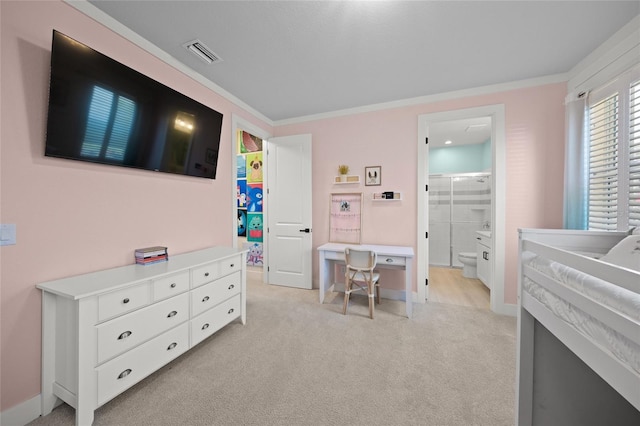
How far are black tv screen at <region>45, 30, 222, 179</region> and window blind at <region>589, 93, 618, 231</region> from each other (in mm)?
3650

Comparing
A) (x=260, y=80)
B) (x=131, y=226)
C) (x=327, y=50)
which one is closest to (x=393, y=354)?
(x=131, y=226)

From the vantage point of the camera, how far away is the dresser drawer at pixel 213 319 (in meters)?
1.90

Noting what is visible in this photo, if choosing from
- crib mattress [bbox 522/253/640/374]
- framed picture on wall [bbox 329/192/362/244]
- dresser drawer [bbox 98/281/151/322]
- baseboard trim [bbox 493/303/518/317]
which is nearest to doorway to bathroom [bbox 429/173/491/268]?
baseboard trim [bbox 493/303/518/317]

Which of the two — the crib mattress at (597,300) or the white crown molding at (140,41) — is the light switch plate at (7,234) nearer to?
the white crown molding at (140,41)

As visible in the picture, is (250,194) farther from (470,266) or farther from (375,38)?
(470,266)

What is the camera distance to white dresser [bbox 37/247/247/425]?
4.15ft

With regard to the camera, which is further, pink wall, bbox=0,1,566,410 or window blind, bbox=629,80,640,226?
window blind, bbox=629,80,640,226

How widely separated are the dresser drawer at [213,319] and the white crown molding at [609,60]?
3828 millimetres

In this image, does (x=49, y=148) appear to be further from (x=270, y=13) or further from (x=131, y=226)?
(x=270, y=13)

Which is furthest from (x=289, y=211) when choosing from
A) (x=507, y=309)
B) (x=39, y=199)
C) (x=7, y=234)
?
(x=507, y=309)

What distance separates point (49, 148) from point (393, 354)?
9.29 ft

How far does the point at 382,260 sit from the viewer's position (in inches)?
109

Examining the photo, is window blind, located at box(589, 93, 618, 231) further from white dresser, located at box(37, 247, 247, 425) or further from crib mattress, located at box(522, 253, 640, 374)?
white dresser, located at box(37, 247, 247, 425)

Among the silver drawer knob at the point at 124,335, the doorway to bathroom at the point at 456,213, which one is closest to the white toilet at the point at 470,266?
A: the doorway to bathroom at the point at 456,213
